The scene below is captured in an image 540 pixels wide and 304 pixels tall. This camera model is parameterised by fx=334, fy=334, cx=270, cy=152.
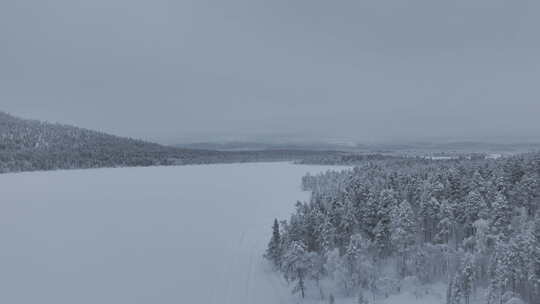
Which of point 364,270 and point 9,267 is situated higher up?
point 364,270

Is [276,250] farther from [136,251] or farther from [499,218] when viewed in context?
[499,218]

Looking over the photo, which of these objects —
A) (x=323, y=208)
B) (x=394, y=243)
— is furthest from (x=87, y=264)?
(x=394, y=243)

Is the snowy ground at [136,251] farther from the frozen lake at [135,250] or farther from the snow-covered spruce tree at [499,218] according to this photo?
the snow-covered spruce tree at [499,218]

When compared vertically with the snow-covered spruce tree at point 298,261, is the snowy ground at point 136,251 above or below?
below

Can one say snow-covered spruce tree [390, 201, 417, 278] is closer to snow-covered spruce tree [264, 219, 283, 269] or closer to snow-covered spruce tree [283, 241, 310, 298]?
snow-covered spruce tree [283, 241, 310, 298]

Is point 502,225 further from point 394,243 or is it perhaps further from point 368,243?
point 368,243

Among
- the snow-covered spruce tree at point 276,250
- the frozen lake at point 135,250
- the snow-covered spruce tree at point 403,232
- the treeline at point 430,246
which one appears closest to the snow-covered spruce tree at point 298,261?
the treeline at point 430,246

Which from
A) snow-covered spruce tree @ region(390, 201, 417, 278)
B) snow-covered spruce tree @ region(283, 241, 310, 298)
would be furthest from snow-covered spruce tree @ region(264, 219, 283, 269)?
snow-covered spruce tree @ region(390, 201, 417, 278)
